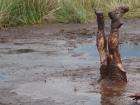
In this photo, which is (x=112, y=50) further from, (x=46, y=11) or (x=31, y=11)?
(x=46, y=11)

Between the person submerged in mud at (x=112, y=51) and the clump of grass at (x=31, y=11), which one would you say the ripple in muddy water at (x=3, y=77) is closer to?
the person submerged in mud at (x=112, y=51)

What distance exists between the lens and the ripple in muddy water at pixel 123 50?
37.7 ft

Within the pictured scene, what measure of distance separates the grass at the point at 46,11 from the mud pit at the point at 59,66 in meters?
0.38

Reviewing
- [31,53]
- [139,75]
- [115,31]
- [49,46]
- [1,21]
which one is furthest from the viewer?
[1,21]

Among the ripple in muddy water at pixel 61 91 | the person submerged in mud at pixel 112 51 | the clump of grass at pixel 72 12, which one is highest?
the person submerged in mud at pixel 112 51

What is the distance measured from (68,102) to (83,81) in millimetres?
1314

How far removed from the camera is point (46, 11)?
16.4m

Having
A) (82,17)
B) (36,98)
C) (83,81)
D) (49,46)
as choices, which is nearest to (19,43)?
(49,46)

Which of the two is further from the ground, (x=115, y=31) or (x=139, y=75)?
(x=115, y=31)

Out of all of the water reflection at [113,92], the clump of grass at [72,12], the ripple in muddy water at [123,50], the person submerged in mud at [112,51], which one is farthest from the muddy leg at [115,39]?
the clump of grass at [72,12]

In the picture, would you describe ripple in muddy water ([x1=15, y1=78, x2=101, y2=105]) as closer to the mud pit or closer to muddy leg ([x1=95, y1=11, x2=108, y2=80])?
the mud pit

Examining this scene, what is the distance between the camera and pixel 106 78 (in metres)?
8.77

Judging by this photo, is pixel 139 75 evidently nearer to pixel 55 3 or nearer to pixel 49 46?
pixel 49 46

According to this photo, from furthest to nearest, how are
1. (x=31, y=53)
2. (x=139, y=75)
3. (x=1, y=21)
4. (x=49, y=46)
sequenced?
1. (x=1, y=21)
2. (x=49, y=46)
3. (x=31, y=53)
4. (x=139, y=75)
